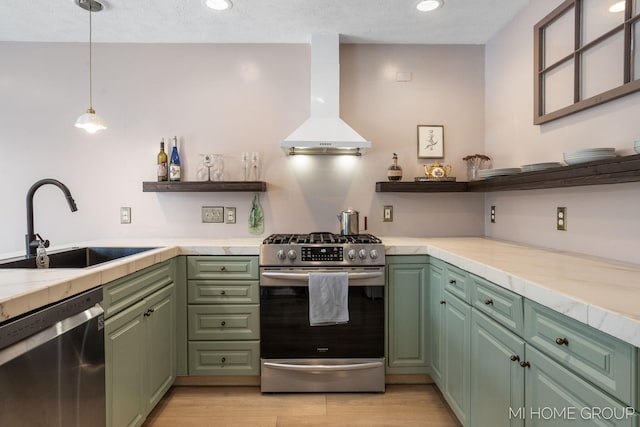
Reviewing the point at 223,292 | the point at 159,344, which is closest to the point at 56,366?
the point at 159,344

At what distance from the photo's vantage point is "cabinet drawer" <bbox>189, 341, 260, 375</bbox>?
2.15 meters

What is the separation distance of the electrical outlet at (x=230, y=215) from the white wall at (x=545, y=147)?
6.90 feet

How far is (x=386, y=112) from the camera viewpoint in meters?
2.74

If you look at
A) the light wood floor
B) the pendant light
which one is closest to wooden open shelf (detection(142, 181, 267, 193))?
the pendant light

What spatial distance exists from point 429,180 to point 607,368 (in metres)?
1.90

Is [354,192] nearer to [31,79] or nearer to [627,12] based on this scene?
[627,12]

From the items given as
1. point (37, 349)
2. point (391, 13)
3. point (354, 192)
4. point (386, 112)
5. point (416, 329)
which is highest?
point (391, 13)

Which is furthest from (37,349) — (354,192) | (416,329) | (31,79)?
(31,79)

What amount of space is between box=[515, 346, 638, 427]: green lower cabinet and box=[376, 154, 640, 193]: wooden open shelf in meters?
0.82

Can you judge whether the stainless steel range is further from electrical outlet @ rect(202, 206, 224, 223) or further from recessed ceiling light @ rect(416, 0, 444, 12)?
recessed ceiling light @ rect(416, 0, 444, 12)

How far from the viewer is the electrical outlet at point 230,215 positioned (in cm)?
272

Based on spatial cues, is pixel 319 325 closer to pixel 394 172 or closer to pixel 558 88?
pixel 394 172

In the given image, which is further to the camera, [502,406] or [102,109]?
[102,109]

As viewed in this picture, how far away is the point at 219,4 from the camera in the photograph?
83.7 inches
